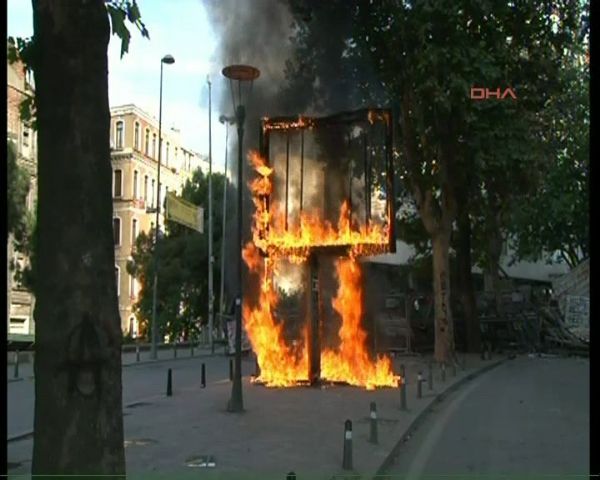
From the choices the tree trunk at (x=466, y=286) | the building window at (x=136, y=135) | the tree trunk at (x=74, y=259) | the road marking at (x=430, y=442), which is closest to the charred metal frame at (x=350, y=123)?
the road marking at (x=430, y=442)

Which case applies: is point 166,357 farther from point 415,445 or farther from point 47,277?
point 47,277

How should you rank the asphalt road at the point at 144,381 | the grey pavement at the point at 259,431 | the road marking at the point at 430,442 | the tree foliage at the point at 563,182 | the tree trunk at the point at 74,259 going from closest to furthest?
the tree trunk at the point at 74,259 < the grey pavement at the point at 259,431 < the road marking at the point at 430,442 < the asphalt road at the point at 144,381 < the tree foliage at the point at 563,182

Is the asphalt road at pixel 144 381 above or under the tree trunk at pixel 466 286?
under

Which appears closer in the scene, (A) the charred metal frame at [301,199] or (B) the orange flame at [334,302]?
(A) the charred metal frame at [301,199]

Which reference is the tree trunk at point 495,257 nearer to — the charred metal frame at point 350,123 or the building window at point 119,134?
the charred metal frame at point 350,123

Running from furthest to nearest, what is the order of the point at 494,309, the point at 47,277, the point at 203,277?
the point at 203,277, the point at 494,309, the point at 47,277

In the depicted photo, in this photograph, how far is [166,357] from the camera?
93.5ft

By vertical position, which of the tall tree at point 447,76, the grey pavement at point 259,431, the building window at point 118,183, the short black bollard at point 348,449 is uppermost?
the building window at point 118,183

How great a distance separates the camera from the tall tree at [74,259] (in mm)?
4387

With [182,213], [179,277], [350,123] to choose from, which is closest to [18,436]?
[350,123]

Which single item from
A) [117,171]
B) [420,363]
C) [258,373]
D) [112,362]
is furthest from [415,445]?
[117,171]

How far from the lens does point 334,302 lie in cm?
1752

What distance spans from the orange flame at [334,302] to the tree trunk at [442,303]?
5.81 metres

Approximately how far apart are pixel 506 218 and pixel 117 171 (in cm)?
2847
